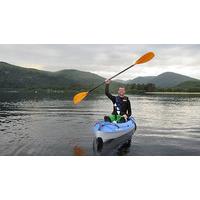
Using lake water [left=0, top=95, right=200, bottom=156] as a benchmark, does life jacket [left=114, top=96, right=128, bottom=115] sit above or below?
above

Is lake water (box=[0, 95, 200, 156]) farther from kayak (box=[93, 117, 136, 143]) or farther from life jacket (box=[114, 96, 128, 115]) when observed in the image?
life jacket (box=[114, 96, 128, 115])

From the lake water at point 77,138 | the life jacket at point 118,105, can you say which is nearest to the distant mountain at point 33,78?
the lake water at point 77,138

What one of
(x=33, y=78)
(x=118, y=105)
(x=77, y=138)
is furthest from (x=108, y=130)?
(x=33, y=78)

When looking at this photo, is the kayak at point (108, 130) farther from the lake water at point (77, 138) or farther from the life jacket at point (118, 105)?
the life jacket at point (118, 105)

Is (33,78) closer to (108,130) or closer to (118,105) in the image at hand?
(118,105)

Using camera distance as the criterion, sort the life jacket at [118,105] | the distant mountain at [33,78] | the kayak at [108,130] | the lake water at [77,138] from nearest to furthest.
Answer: the lake water at [77,138]
the kayak at [108,130]
the life jacket at [118,105]
the distant mountain at [33,78]

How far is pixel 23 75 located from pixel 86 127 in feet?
367

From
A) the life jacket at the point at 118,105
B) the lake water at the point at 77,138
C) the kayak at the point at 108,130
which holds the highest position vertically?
the life jacket at the point at 118,105

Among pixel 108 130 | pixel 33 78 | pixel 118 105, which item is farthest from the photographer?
pixel 33 78

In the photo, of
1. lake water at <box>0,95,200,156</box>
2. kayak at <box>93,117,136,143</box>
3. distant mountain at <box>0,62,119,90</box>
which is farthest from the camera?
distant mountain at <box>0,62,119,90</box>

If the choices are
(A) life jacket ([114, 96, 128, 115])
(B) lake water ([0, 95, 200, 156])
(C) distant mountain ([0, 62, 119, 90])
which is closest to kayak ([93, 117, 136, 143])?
(B) lake water ([0, 95, 200, 156])

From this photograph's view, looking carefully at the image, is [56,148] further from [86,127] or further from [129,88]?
[129,88]
